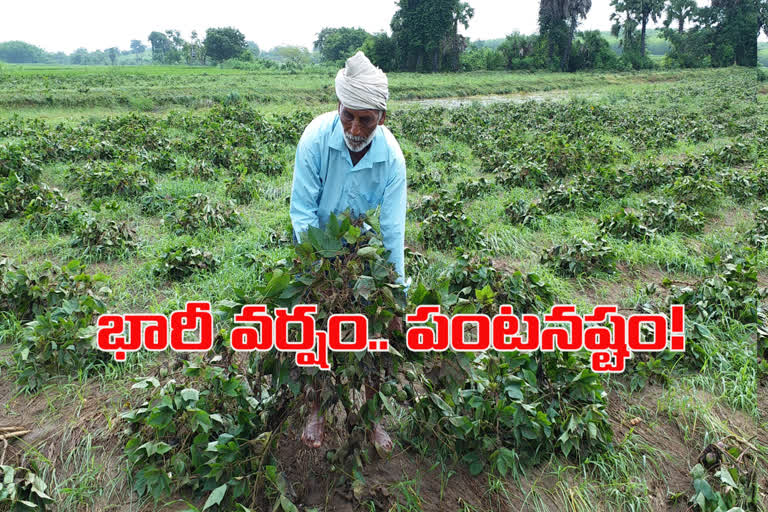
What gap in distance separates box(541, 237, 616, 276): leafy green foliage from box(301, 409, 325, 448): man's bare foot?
9.79ft


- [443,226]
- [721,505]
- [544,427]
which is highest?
[443,226]

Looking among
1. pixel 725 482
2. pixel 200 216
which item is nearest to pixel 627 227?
pixel 725 482

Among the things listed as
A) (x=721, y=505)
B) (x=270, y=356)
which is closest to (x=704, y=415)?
(x=721, y=505)

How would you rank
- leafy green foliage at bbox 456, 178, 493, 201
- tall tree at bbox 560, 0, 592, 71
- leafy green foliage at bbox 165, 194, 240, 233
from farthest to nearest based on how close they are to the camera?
tall tree at bbox 560, 0, 592, 71 < leafy green foliage at bbox 456, 178, 493, 201 < leafy green foliage at bbox 165, 194, 240, 233

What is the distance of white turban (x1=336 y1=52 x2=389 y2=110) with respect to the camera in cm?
220

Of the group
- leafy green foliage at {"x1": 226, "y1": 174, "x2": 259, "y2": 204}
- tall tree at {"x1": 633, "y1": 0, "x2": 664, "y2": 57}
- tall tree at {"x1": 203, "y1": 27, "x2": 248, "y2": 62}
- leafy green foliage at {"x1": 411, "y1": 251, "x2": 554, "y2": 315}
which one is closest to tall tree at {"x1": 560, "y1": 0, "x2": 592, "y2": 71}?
tall tree at {"x1": 633, "y1": 0, "x2": 664, "y2": 57}

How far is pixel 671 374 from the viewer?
318cm

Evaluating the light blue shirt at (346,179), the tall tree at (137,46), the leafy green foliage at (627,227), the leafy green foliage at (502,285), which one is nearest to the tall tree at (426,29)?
the leafy green foliage at (627,227)

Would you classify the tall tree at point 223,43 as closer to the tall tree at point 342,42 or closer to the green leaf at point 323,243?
the tall tree at point 342,42

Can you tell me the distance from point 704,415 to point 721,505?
69 cm

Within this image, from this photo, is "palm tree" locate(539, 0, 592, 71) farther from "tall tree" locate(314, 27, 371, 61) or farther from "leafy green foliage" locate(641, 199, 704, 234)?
"leafy green foliage" locate(641, 199, 704, 234)

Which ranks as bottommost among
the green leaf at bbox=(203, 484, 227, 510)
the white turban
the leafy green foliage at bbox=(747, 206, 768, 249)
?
the green leaf at bbox=(203, 484, 227, 510)

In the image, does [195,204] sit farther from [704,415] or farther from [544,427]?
[704,415]

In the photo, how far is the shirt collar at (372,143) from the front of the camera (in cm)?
A: 245
